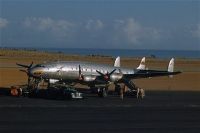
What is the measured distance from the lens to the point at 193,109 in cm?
4597

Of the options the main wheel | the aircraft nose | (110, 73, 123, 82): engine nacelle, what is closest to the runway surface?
the main wheel

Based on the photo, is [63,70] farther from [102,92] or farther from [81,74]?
[102,92]

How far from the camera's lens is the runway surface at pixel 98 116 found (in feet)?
104

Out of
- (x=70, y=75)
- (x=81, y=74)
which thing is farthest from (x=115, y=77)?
(x=70, y=75)

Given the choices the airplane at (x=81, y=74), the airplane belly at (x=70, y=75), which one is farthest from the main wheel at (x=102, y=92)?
the airplane belly at (x=70, y=75)

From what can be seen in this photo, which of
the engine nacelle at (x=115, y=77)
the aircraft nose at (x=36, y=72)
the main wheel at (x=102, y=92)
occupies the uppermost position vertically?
the aircraft nose at (x=36, y=72)

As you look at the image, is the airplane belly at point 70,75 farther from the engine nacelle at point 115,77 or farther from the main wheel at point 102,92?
the main wheel at point 102,92

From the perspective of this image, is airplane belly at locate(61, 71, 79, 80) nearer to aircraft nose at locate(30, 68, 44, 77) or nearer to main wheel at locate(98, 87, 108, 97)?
aircraft nose at locate(30, 68, 44, 77)

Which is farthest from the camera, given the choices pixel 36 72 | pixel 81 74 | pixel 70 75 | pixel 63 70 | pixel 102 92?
pixel 70 75

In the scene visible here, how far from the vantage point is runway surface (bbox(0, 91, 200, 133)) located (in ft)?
104

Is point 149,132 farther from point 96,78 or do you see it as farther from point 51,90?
point 96,78

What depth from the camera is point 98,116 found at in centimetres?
3859

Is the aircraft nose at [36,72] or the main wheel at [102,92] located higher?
the aircraft nose at [36,72]

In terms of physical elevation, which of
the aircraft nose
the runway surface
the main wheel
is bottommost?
the runway surface
